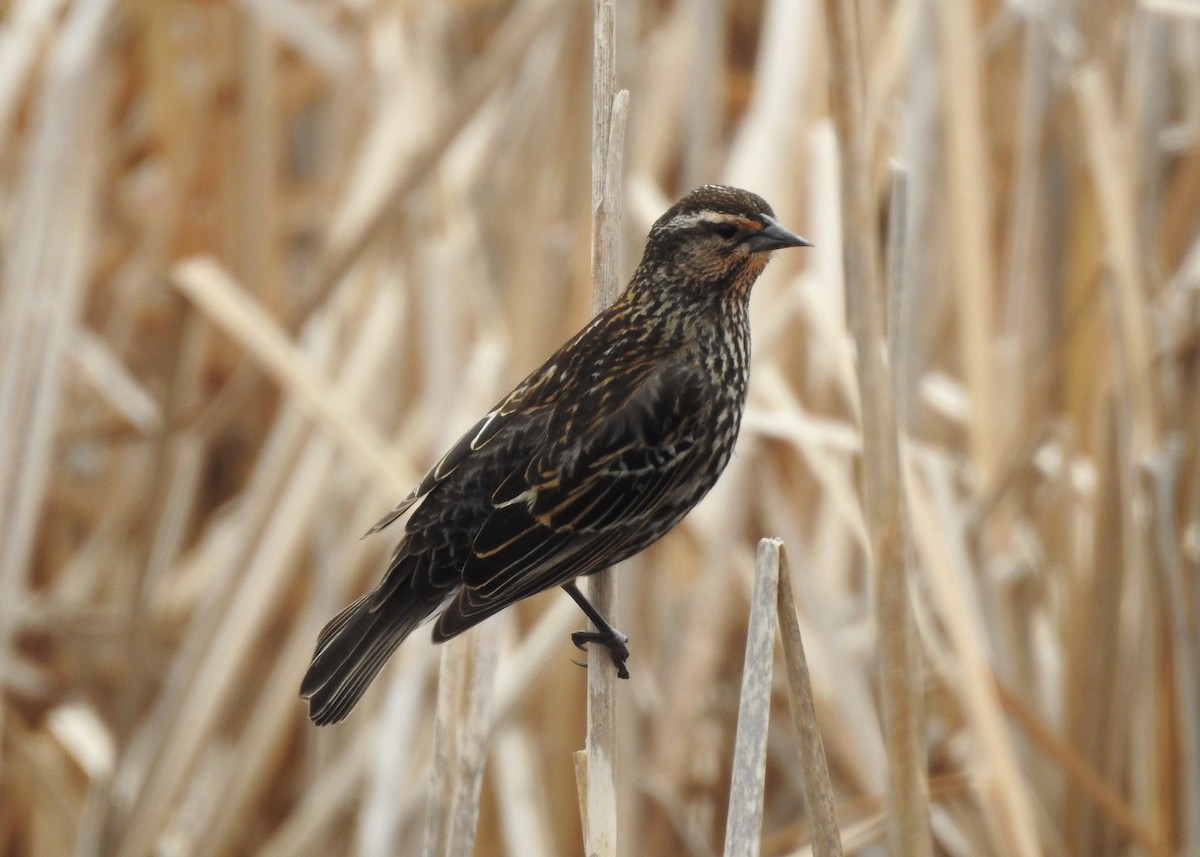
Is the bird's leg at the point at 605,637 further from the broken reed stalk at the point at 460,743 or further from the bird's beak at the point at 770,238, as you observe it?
the bird's beak at the point at 770,238

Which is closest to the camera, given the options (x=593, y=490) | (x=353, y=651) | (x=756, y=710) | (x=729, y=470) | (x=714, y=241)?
(x=756, y=710)

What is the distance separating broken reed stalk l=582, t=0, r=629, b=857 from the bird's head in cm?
32

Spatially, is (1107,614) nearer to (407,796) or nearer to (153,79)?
(407,796)

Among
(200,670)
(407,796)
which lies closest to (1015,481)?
(407,796)

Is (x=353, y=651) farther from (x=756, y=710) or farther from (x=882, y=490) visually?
(x=882, y=490)

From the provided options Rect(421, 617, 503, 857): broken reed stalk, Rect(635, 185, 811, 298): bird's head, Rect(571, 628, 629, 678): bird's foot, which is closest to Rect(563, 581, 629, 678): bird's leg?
Rect(571, 628, 629, 678): bird's foot

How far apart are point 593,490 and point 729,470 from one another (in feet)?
2.93

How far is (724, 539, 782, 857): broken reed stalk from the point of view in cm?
176

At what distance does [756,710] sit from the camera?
1775mm

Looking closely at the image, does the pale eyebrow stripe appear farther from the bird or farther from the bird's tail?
the bird's tail

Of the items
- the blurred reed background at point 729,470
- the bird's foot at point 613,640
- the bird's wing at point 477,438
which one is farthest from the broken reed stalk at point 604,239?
the blurred reed background at point 729,470

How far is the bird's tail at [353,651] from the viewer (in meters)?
2.13

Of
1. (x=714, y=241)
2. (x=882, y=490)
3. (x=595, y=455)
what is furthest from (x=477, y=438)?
(x=882, y=490)

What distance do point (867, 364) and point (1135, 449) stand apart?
3.47 feet
